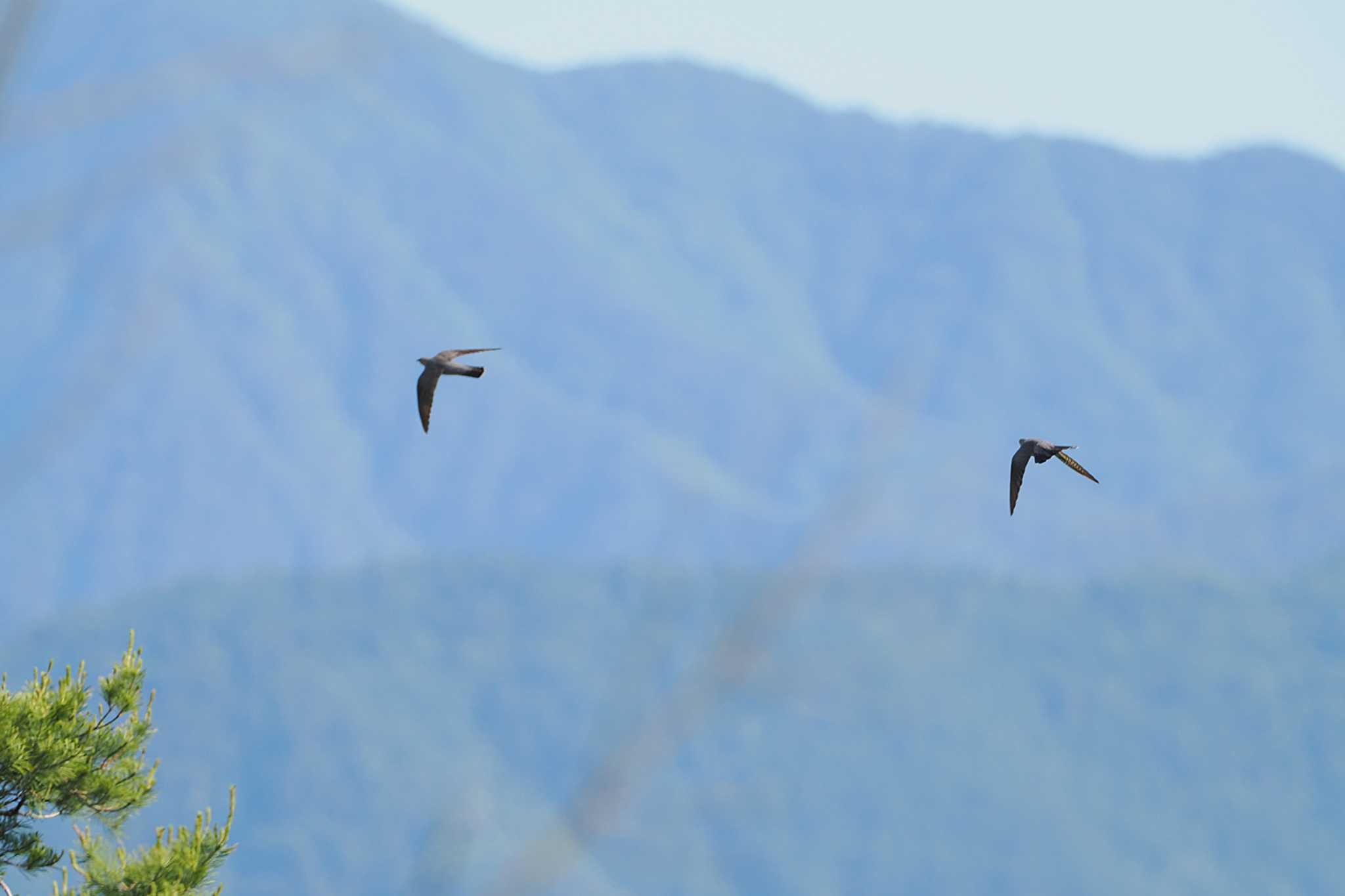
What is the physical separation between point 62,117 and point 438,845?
6.77 ft

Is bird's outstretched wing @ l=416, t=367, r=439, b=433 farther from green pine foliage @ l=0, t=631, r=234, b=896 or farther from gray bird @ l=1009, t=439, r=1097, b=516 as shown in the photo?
green pine foliage @ l=0, t=631, r=234, b=896

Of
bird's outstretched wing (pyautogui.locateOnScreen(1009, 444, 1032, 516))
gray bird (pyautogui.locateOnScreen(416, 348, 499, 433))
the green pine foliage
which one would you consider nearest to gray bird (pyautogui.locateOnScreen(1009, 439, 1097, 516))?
bird's outstretched wing (pyautogui.locateOnScreen(1009, 444, 1032, 516))

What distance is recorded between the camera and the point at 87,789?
12320mm

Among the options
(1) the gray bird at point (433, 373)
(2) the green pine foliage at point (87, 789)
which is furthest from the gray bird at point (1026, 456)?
(2) the green pine foliage at point (87, 789)

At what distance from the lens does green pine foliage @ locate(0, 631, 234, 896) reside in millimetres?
11742

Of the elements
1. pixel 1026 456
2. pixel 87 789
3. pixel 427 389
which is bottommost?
pixel 87 789


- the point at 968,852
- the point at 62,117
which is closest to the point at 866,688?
the point at 62,117

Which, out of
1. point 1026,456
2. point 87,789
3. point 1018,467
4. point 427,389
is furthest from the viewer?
point 87,789

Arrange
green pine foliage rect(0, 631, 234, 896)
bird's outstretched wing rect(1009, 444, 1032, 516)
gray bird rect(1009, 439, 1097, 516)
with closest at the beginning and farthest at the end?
1. gray bird rect(1009, 439, 1097, 516)
2. bird's outstretched wing rect(1009, 444, 1032, 516)
3. green pine foliage rect(0, 631, 234, 896)

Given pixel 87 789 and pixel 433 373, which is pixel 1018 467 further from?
pixel 87 789

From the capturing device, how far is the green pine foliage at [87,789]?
11.7 m

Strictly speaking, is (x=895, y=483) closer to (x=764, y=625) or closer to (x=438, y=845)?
(x=764, y=625)

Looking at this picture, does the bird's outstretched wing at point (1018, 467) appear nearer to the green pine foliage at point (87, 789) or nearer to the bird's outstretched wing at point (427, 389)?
the bird's outstretched wing at point (427, 389)

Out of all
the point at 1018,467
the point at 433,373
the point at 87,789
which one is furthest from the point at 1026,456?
the point at 87,789
